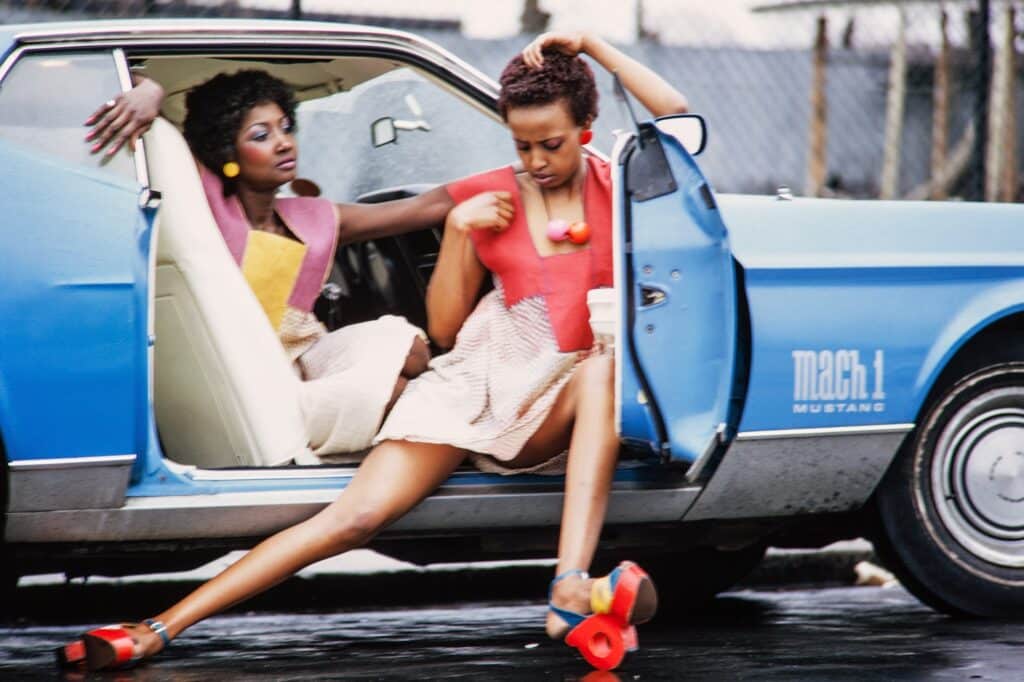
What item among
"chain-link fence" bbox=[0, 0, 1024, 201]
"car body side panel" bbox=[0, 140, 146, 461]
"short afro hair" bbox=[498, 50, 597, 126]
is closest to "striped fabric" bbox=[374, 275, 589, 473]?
"short afro hair" bbox=[498, 50, 597, 126]

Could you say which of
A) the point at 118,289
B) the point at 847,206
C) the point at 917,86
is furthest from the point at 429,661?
the point at 917,86

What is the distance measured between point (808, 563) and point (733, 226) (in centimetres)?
253

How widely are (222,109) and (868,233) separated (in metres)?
1.76

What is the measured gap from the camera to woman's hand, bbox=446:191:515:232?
411cm

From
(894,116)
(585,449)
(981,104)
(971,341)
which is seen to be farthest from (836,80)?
(585,449)

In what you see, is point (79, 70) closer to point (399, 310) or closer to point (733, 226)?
point (399, 310)

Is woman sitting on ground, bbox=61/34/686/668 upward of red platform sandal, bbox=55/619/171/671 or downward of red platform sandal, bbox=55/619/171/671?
upward

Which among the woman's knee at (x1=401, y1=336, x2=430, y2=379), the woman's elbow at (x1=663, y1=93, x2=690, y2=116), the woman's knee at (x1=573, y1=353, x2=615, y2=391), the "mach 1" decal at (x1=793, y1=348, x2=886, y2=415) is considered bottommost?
the "mach 1" decal at (x1=793, y1=348, x2=886, y2=415)

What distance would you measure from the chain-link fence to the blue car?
3.30 meters

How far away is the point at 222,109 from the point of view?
4.33 meters

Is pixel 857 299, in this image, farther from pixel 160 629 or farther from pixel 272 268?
pixel 160 629

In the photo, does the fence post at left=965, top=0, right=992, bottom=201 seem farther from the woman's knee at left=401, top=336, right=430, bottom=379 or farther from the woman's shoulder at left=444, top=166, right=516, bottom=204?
the woman's knee at left=401, top=336, right=430, bottom=379

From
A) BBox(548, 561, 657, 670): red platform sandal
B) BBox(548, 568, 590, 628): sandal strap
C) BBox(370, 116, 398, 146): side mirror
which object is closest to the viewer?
BBox(548, 561, 657, 670): red platform sandal

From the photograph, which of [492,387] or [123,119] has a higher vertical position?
[123,119]
